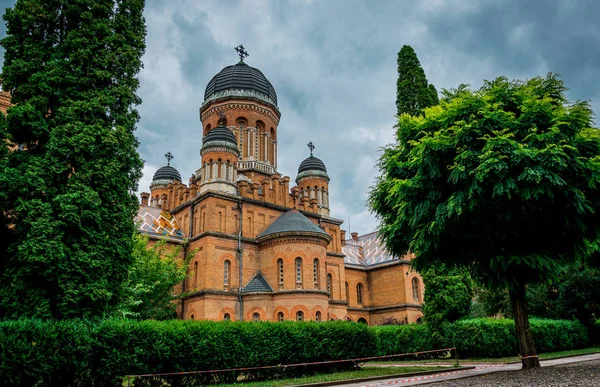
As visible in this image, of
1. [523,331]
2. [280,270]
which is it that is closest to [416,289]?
[280,270]

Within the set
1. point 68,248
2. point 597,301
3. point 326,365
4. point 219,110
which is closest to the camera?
point 68,248

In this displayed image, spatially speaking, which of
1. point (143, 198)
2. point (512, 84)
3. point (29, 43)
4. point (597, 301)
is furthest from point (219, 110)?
point (597, 301)

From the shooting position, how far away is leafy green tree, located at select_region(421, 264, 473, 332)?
27.1 metres

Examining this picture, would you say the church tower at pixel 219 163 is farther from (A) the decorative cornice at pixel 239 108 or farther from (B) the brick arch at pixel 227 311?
(B) the brick arch at pixel 227 311

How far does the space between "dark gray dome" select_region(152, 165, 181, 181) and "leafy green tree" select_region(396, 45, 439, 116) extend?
27663 mm

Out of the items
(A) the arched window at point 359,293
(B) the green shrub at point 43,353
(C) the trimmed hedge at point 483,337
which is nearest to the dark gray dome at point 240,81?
(A) the arched window at point 359,293

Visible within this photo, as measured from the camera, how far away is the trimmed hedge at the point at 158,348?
1246cm

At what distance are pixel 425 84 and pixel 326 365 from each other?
55.7ft

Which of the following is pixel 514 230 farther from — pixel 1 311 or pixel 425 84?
pixel 1 311

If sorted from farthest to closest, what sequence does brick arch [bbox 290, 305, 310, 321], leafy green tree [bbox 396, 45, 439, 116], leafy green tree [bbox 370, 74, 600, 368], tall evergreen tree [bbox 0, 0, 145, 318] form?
brick arch [bbox 290, 305, 310, 321], leafy green tree [bbox 396, 45, 439, 116], tall evergreen tree [bbox 0, 0, 145, 318], leafy green tree [bbox 370, 74, 600, 368]

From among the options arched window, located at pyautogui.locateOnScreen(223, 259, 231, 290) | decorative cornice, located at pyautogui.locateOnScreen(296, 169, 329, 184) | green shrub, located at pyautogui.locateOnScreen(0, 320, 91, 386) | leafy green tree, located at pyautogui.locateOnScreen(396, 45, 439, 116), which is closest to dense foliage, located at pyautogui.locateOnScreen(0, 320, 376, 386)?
green shrub, located at pyautogui.locateOnScreen(0, 320, 91, 386)

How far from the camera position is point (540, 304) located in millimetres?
31953

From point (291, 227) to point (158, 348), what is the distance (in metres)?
16.7

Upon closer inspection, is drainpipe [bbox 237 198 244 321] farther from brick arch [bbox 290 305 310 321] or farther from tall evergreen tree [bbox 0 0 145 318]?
tall evergreen tree [bbox 0 0 145 318]
